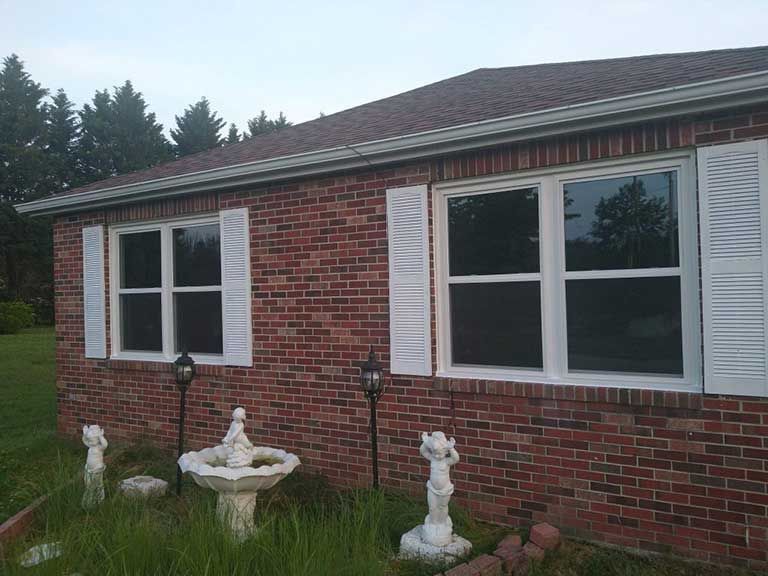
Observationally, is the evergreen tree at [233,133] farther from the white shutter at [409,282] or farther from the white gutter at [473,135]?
the white shutter at [409,282]

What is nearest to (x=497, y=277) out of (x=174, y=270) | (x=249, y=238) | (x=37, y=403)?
(x=249, y=238)

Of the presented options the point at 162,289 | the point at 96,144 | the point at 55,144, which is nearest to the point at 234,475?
the point at 162,289

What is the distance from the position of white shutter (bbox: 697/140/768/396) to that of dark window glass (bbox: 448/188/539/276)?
1.24m

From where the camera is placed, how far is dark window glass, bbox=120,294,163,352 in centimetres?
750

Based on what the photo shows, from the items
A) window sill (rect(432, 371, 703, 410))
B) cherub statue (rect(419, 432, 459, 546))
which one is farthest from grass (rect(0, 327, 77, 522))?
window sill (rect(432, 371, 703, 410))

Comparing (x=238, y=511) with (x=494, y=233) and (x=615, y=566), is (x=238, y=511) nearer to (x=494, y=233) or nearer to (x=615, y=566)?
(x=615, y=566)

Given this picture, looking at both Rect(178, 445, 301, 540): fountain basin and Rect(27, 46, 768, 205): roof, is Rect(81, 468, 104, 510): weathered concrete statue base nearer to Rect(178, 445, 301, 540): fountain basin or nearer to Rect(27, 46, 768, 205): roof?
Rect(178, 445, 301, 540): fountain basin

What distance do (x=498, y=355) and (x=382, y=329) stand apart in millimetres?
1048

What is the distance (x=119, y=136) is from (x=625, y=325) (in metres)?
45.2

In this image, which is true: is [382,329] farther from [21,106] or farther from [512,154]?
[21,106]

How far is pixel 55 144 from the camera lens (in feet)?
139

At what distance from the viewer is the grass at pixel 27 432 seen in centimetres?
598

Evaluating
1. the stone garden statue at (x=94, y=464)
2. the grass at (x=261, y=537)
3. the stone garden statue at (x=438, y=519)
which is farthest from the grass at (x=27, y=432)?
the stone garden statue at (x=438, y=519)

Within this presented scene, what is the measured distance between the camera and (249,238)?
6520 millimetres
